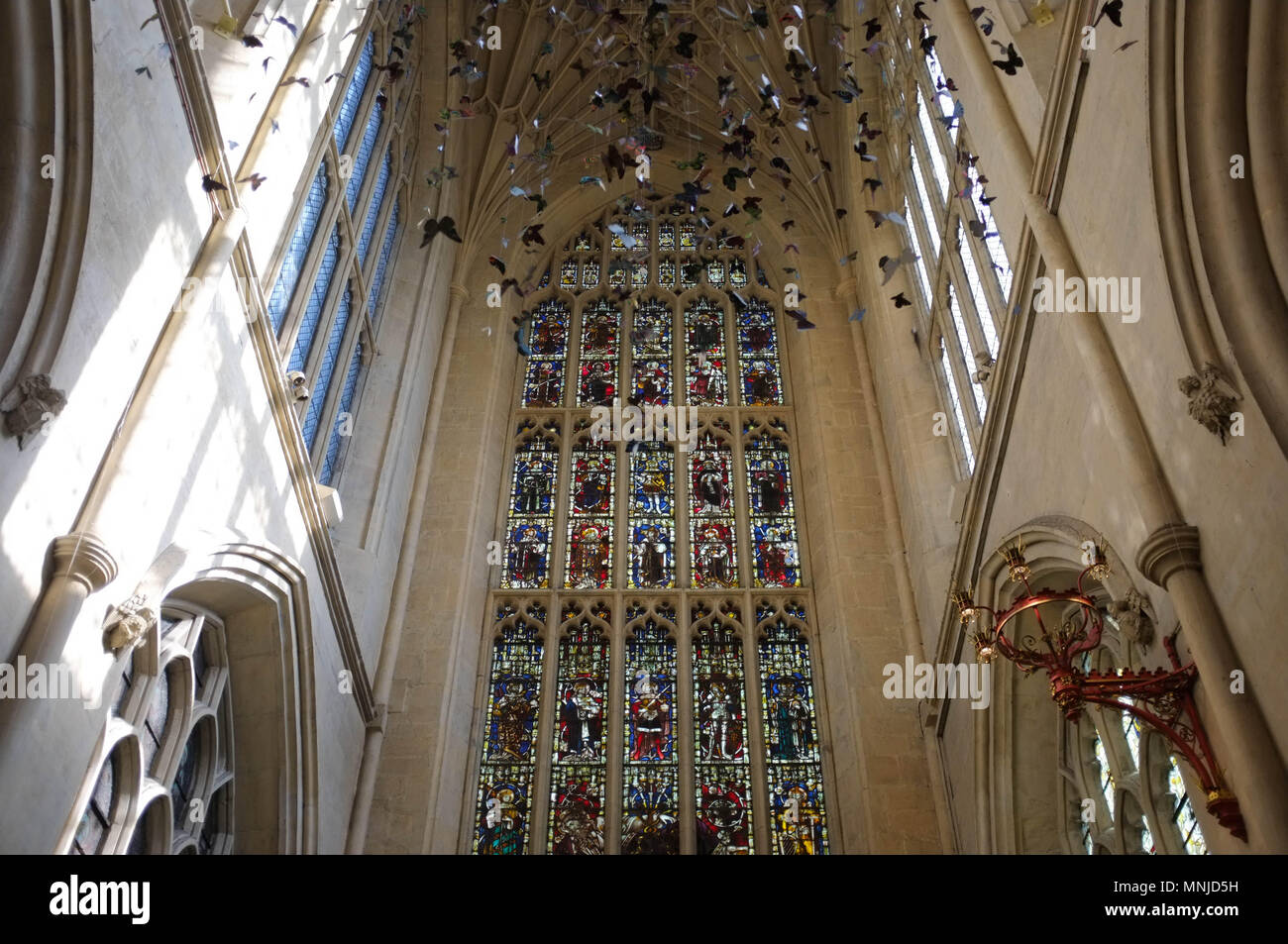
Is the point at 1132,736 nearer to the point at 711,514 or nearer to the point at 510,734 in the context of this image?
the point at 510,734

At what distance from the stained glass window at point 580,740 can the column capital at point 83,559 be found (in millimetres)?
5163

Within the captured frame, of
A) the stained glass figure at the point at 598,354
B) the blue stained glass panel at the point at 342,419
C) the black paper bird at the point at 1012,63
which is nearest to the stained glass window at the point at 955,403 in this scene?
the black paper bird at the point at 1012,63

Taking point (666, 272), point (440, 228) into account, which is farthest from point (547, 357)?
point (440, 228)

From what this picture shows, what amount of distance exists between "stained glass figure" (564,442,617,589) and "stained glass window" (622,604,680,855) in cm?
58

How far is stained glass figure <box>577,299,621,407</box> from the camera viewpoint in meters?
13.5

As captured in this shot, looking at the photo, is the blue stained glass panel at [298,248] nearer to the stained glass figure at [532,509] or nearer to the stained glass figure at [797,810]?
the stained glass figure at [532,509]

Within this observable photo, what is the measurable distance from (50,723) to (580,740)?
19.0ft

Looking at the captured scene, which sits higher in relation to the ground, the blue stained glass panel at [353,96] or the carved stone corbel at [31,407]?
the blue stained glass panel at [353,96]

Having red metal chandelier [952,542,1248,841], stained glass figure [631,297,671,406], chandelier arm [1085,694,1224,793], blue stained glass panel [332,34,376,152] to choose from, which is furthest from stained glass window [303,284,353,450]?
chandelier arm [1085,694,1224,793]

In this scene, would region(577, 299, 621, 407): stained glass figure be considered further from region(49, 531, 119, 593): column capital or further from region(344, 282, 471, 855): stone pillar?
region(49, 531, 119, 593): column capital

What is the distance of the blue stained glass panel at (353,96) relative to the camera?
10664 mm

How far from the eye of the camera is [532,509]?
40.6 feet
